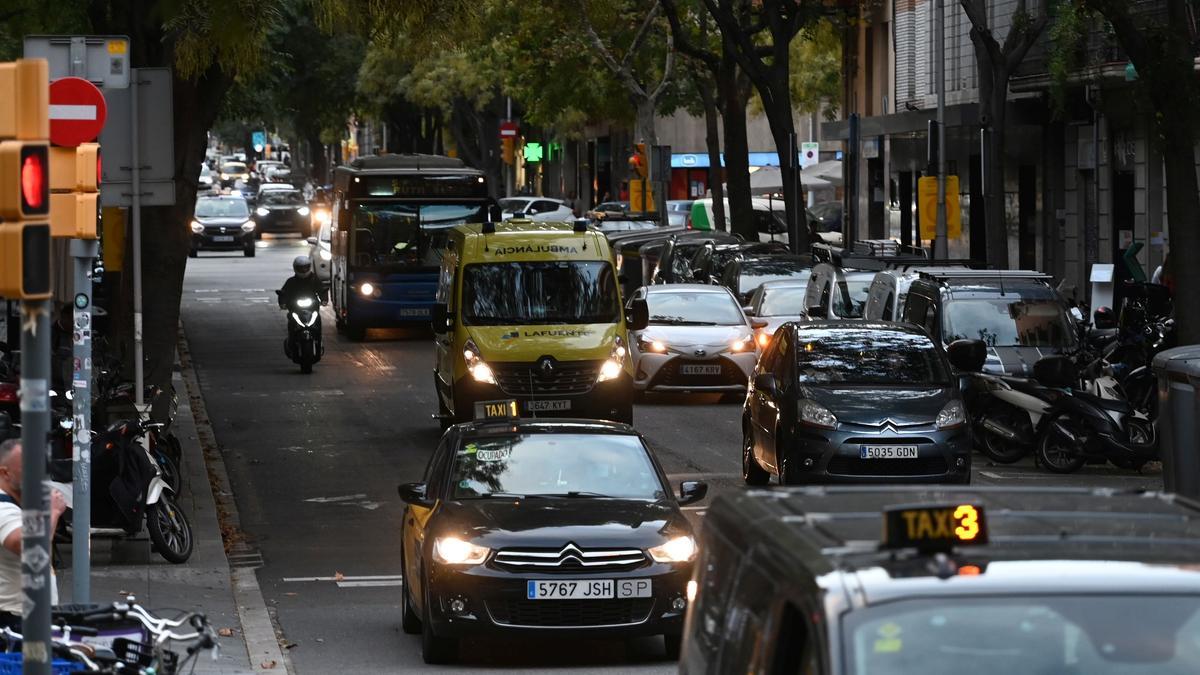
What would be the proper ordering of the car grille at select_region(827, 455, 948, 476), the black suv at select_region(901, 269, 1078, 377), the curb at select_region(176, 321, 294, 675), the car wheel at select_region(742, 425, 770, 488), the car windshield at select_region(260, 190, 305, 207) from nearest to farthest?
the curb at select_region(176, 321, 294, 675), the car grille at select_region(827, 455, 948, 476), the car wheel at select_region(742, 425, 770, 488), the black suv at select_region(901, 269, 1078, 377), the car windshield at select_region(260, 190, 305, 207)

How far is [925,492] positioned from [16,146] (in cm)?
300

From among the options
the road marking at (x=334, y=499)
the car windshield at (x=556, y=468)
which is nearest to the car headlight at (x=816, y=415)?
the road marking at (x=334, y=499)

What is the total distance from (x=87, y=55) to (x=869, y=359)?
8229 mm

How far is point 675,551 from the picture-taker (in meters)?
11.3

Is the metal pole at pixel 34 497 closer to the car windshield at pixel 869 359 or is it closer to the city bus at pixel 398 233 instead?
the car windshield at pixel 869 359

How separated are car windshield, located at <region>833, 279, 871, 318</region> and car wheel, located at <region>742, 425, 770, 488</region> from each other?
6548 millimetres

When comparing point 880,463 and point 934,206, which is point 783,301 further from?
point 880,463

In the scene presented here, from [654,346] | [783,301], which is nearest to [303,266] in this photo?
[654,346]

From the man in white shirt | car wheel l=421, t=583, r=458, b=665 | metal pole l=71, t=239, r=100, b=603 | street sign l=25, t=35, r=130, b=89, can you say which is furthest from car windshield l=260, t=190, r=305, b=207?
the man in white shirt

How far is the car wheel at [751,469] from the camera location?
1898 centimetres

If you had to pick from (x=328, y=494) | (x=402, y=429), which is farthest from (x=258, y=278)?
(x=328, y=494)

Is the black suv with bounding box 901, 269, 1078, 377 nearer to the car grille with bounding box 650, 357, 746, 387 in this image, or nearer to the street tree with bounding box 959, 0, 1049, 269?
the car grille with bounding box 650, 357, 746, 387

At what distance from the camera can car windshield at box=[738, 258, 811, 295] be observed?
2998 cm

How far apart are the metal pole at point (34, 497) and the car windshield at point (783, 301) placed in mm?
22266
